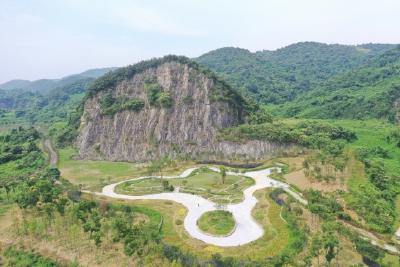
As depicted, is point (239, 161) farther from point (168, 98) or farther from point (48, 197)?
point (48, 197)

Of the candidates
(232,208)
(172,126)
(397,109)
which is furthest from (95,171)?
(397,109)

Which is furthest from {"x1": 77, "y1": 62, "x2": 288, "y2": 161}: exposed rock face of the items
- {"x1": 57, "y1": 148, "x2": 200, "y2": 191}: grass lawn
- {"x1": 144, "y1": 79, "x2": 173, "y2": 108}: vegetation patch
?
{"x1": 57, "y1": 148, "x2": 200, "y2": 191}: grass lawn

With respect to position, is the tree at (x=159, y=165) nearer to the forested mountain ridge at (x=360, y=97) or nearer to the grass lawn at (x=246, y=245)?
the grass lawn at (x=246, y=245)

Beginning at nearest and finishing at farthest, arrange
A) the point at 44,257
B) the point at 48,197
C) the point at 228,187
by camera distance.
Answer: the point at 44,257
the point at 48,197
the point at 228,187

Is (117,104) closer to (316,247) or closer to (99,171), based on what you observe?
(99,171)

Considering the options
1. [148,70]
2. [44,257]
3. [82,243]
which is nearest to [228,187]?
[82,243]
